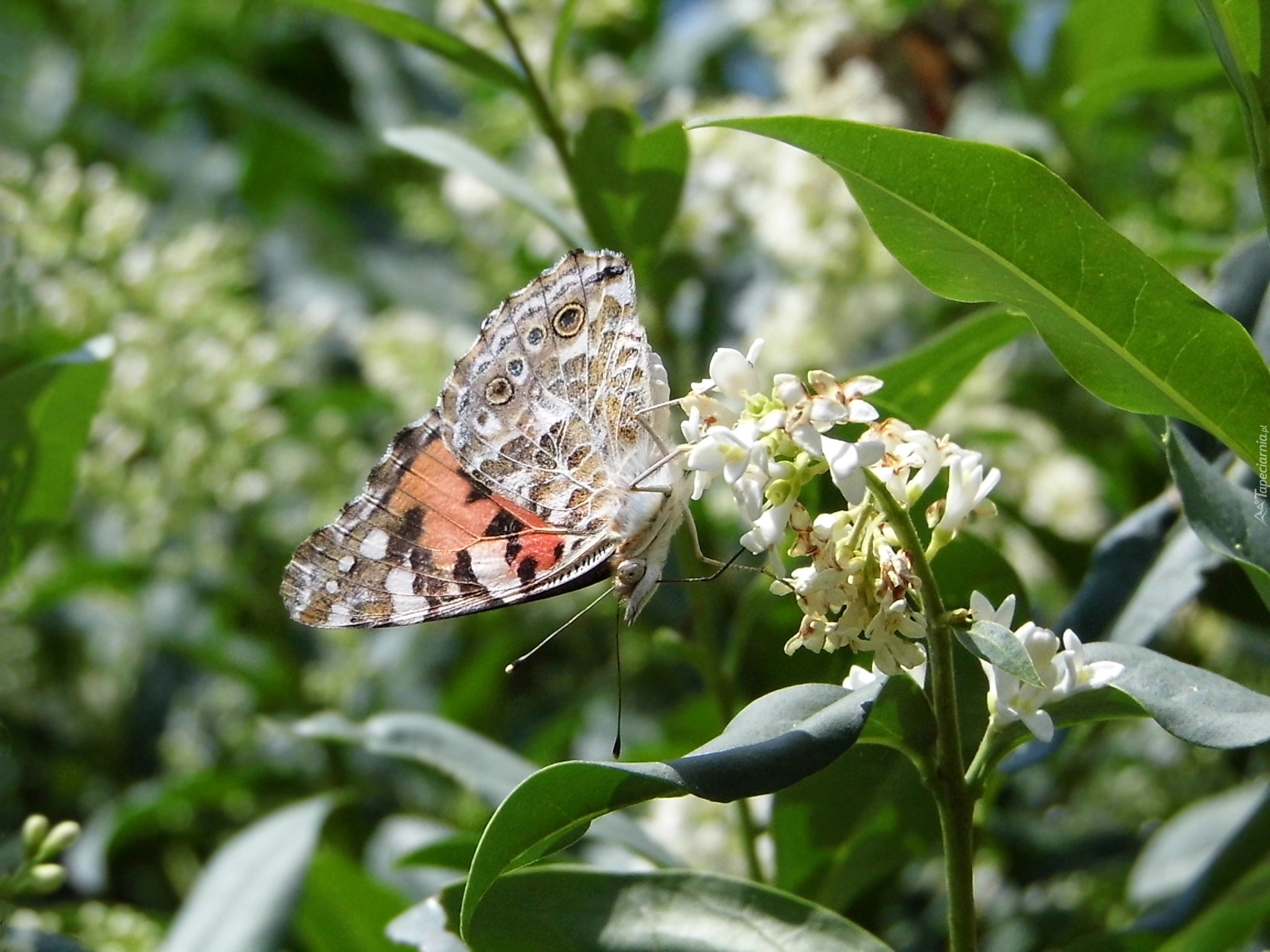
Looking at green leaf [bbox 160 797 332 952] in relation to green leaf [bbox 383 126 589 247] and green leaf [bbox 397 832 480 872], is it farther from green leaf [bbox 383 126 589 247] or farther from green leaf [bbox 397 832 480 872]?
green leaf [bbox 383 126 589 247]

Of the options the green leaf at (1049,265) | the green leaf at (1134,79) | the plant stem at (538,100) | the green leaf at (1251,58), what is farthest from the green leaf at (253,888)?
the green leaf at (1134,79)

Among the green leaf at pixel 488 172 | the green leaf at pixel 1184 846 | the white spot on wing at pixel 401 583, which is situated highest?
the green leaf at pixel 488 172

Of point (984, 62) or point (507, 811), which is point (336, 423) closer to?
point (984, 62)

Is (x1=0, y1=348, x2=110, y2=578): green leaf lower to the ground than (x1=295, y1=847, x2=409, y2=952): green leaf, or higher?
higher

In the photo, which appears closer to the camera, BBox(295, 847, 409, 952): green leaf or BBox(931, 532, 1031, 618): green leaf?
BBox(931, 532, 1031, 618): green leaf

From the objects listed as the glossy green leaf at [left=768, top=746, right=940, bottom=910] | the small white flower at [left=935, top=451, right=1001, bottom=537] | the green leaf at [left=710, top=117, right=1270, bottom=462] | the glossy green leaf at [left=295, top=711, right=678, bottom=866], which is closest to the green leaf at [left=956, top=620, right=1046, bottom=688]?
the small white flower at [left=935, top=451, right=1001, bottom=537]

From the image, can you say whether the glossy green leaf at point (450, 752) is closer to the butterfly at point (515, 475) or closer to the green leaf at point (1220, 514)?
the butterfly at point (515, 475)

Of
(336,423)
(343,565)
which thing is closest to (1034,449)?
(336,423)
